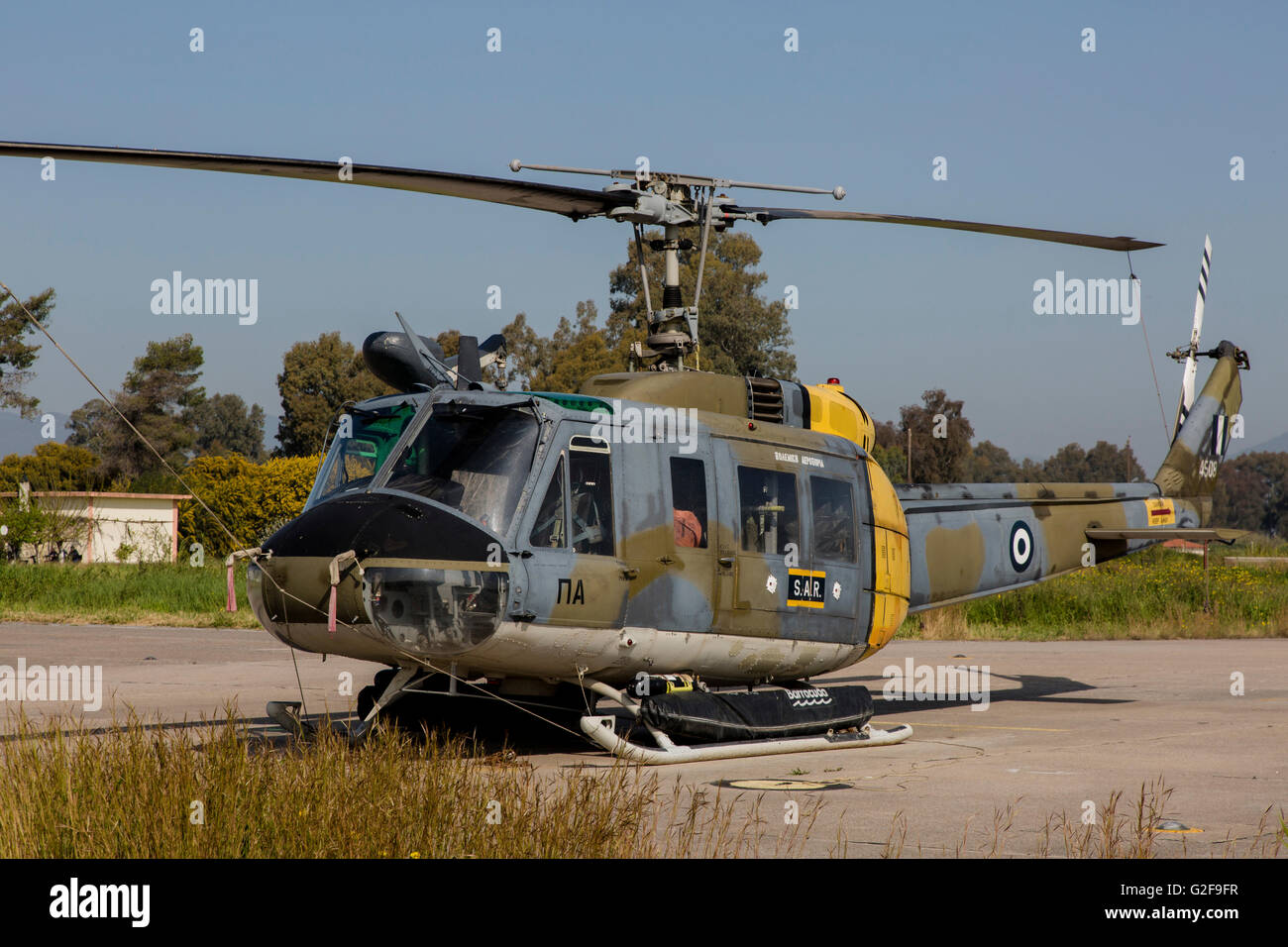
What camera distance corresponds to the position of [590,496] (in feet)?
34.1

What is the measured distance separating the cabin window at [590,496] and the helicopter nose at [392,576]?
869mm

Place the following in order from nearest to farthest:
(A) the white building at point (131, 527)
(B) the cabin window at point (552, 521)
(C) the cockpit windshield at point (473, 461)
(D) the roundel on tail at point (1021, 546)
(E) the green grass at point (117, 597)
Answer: (C) the cockpit windshield at point (473, 461), (B) the cabin window at point (552, 521), (D) the roundel on tail at point (1021, 546), (E) the green grass at point (117, 597), (A) the white building at point (131, 527)

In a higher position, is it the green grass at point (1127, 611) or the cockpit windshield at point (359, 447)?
the cockpit windshield at point (359, 447)

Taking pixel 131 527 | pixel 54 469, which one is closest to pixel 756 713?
pixel 131 527

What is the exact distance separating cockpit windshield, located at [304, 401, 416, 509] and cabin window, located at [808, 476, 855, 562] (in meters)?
3.99

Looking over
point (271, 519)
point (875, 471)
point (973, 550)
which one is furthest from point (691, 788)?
point (271, 519)

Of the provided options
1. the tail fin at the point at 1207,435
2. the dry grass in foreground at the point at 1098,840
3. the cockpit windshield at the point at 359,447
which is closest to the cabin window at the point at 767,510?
the cockpit windshield at the point at 359,447

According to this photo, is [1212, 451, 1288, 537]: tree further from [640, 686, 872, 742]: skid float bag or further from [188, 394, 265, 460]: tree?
[640, 686, 872, 742]: skid float bag

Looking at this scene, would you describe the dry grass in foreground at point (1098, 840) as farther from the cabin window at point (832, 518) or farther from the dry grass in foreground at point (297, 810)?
the cabin window at point (832, 518)

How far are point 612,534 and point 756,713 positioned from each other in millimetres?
2090

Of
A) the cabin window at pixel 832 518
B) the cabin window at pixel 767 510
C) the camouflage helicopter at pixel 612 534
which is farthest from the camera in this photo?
the cabin window at pixel 832 518

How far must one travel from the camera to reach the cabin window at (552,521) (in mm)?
9945

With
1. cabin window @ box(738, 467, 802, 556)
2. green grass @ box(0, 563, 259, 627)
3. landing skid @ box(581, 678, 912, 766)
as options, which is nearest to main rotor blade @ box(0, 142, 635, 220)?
cabin window @ box(738, 467, 802, 556)

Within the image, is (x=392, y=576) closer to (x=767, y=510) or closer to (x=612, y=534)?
(x=612, y=534)
